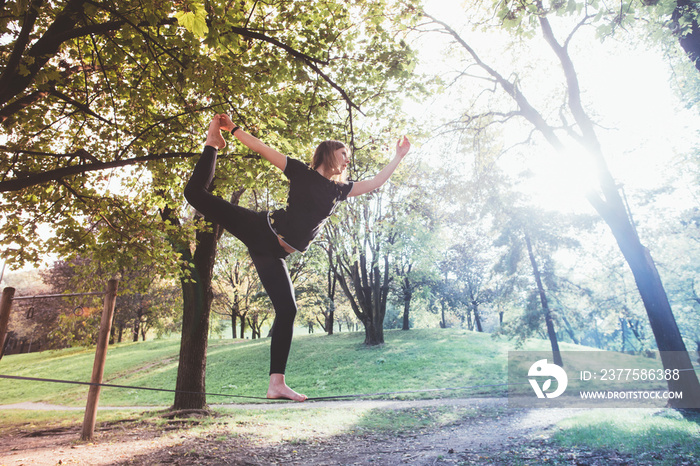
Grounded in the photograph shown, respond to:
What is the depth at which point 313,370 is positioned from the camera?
686 inches

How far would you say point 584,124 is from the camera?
9.66 m

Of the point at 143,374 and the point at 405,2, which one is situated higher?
the point at 405,2

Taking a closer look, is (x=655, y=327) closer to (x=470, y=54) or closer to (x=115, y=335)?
(x=470, y=54)

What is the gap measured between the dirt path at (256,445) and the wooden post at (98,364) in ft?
1.14

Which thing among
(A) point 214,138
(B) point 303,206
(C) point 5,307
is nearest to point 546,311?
(B) point 303,206

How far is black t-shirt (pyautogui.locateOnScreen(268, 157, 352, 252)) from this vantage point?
9.54 feet

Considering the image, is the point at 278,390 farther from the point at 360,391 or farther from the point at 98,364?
the point at 360,391

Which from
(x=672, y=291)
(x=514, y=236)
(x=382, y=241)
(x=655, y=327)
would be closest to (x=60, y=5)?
(x=655, y=327)

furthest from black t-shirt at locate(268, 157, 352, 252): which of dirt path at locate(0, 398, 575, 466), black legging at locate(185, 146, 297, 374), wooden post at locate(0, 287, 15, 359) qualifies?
wooden post at locate(0, 287, 15, 359)

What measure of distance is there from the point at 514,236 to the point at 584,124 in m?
10.4

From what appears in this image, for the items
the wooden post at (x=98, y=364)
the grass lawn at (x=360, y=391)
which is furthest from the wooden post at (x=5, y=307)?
the wooden post at (x=98, y=364)

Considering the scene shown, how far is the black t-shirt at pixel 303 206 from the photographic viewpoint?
9.54 ft

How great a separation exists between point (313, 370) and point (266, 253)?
16046 millimetres

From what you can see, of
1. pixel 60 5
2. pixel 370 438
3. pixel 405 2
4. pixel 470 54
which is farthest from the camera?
pixel 470 54
